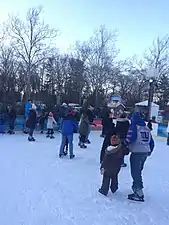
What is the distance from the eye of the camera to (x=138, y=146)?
430cm

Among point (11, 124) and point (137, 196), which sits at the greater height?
point (11, 124)

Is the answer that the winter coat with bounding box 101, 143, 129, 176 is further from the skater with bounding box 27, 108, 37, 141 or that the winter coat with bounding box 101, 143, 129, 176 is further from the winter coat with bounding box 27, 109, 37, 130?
the winter coat with bounding box 27, 109, 37, 130

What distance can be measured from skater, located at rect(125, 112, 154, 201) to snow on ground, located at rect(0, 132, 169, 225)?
266 millimetres

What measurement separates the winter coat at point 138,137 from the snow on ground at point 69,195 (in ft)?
2.84

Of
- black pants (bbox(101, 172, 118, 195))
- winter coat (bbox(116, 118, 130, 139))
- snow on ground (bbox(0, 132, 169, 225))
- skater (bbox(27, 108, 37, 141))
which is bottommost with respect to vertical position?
snow on ground (bbox(0, 132, 169, 225))

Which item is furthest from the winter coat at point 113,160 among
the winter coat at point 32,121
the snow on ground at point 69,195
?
the winter coat at point 32,121

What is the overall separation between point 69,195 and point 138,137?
1.48m

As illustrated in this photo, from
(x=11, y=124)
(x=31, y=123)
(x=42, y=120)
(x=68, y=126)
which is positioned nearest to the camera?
(x=68, y=126)

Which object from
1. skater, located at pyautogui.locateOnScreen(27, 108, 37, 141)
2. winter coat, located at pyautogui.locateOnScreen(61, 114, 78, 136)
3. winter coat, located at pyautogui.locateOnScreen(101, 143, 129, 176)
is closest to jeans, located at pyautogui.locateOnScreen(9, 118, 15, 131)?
skater, located at pyautogui.locateOnScreen(27, 108, 37, 141)

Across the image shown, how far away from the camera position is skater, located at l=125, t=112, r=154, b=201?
4.30 meters

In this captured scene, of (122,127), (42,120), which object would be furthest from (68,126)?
(42,120)

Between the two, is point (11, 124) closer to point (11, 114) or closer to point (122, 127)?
point (11, 114)

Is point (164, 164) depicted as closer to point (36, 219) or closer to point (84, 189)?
point (84, 189)

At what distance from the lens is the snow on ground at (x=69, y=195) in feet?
11.6
